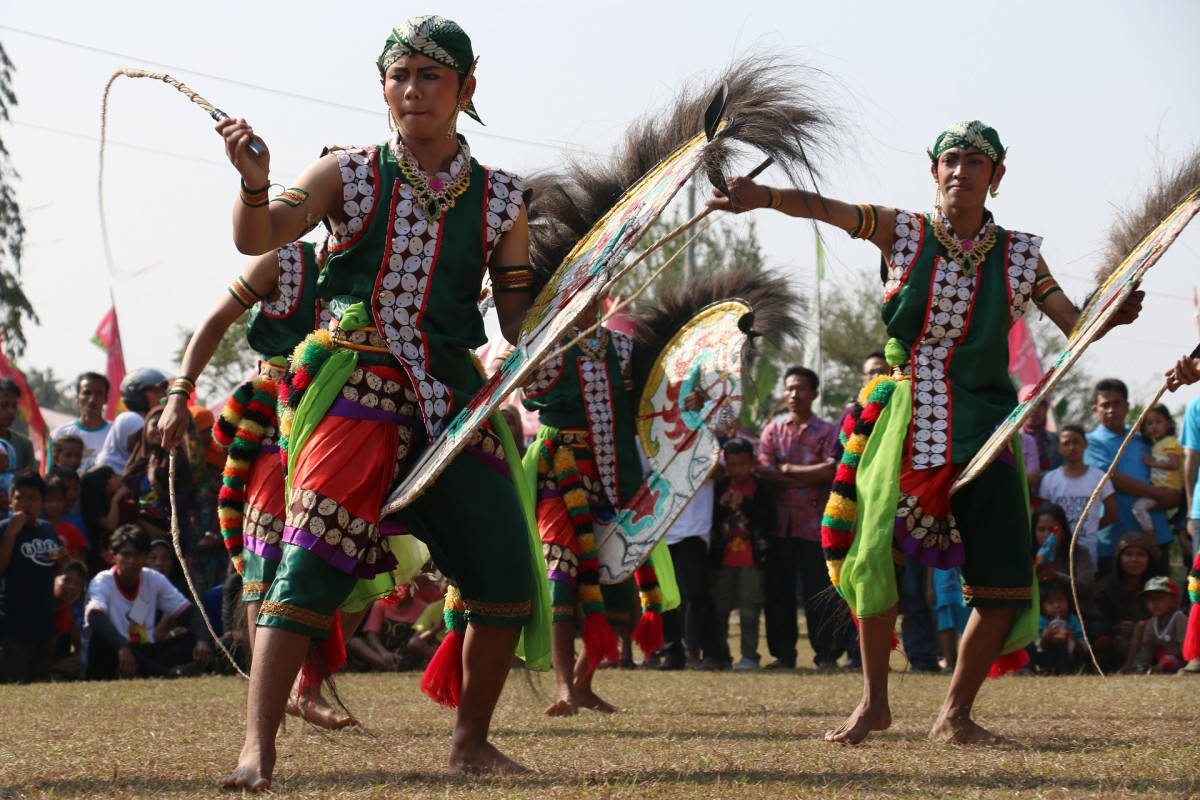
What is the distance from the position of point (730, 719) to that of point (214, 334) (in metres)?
2.83

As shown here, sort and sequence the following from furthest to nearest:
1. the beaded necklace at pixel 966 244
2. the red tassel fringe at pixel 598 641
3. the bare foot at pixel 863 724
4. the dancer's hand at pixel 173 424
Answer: the red tassel fringe at pixel 598 641 → the beaded necklace at pixel 966 244 → the bare foot at pixel 863 724 → the dancer's hand at pixel 173 424

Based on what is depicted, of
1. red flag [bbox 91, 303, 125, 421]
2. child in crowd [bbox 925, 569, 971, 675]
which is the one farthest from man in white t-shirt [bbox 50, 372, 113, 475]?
child in crowd [bbox 925, 569, 971, 675]

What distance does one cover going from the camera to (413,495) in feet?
11.6

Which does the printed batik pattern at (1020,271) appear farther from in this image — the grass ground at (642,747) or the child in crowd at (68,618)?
the child in crowd at (68,618)

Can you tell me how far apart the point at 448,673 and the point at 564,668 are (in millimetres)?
2254

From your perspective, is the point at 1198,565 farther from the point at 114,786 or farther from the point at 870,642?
the point at 114,786

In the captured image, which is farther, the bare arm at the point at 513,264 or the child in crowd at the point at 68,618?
the child in crowd at the point at 68,618

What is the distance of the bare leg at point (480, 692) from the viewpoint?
3.90 metres

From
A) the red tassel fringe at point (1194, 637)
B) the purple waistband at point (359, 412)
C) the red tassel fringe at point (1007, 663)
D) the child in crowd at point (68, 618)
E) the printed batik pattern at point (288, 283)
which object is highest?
the printed batik pattern at point (288, 283)

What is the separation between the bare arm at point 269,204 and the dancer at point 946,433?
5.60ft

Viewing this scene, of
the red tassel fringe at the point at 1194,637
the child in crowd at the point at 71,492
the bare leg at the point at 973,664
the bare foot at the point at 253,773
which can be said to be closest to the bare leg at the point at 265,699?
the bare foot at the point at 253,773

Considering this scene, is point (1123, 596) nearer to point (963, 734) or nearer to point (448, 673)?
point (963, 734)

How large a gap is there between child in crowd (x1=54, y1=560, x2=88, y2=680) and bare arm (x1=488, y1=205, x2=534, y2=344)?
233 inches

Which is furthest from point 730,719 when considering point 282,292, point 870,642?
point 282,292
